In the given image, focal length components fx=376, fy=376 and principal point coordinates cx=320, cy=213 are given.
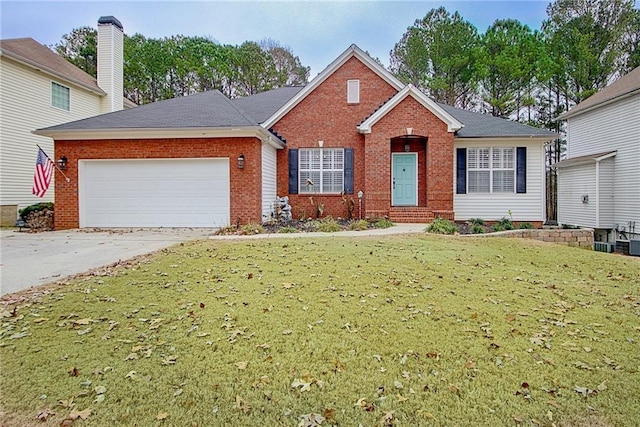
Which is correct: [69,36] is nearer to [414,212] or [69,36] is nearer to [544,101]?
[414,212]

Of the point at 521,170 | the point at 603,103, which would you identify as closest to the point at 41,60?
the point at 521,170

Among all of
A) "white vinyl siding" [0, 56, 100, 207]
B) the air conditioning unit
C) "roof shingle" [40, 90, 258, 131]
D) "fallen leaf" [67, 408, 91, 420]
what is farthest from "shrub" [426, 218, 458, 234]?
"white vinyl siding" [0, 56, 100, 207]

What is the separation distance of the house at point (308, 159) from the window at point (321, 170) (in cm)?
4

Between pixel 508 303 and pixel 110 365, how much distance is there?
4493mm

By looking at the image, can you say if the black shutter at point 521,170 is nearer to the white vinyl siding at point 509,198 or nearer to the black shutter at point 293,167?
the white vinyl siding at point 509,198

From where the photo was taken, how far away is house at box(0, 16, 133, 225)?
1448 cm

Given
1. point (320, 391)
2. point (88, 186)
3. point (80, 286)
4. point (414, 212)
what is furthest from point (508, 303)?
point (88, 186)

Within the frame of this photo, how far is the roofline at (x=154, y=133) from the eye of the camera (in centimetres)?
1142

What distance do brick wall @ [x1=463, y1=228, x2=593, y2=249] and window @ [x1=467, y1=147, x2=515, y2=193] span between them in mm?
3076

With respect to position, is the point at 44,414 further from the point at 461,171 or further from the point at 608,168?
the point at 608,168

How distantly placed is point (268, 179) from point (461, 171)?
7.26m

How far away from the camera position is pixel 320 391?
9.49 feet

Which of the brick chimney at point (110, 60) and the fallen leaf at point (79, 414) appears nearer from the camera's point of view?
the fallen leaf at point (79, 414)

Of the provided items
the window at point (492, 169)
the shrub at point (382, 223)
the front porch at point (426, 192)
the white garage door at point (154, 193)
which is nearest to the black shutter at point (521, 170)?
the window at point (492, 169)
